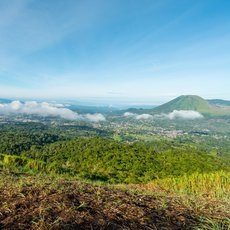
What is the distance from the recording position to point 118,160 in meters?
38.6

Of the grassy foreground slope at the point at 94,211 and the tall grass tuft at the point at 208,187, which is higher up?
the grassy foreground slope at the point at 94,211

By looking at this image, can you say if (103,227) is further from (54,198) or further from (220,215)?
(220,215)

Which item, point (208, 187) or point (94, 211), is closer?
point (94, 211)

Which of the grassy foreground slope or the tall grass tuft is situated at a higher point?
the grassy foreground slope

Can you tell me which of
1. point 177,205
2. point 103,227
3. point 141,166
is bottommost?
point 141,166

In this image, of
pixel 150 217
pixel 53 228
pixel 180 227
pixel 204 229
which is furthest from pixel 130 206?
pixel 53 228

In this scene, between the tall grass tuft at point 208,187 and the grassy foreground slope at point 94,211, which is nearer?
the grassy foreground slope at point 94,211

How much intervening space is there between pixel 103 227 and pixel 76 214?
44 centimetres

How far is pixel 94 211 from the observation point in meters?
2.83

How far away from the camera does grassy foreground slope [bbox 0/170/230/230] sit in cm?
242

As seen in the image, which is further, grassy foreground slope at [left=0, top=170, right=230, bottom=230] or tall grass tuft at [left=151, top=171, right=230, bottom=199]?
tall grass tuft at [left=151, top=171, right=230, bottom=199]

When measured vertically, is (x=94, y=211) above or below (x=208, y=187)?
above

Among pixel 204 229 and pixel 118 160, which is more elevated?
pixel 204 229

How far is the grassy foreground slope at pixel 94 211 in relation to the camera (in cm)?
242
